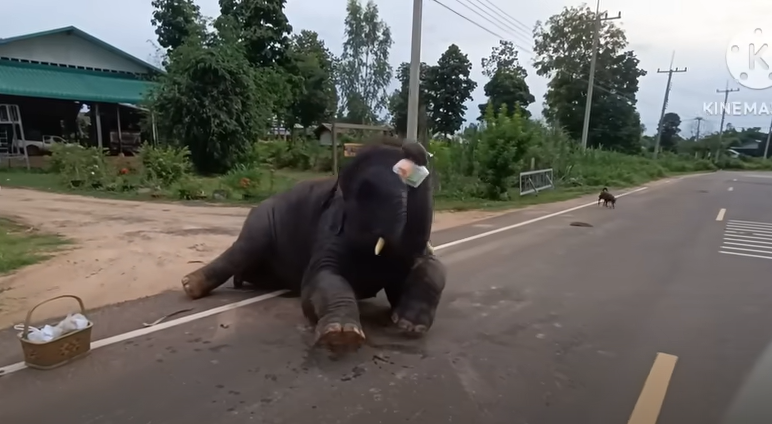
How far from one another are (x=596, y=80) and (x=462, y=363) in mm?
46989

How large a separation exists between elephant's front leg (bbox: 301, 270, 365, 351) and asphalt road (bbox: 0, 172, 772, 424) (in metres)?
0.15

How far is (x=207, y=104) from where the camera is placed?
2008 cm

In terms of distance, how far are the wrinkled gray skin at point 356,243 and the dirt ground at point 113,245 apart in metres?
1.81

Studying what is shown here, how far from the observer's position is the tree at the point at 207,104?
66.5 ft

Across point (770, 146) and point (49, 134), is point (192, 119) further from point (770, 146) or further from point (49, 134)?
point (770, 146)

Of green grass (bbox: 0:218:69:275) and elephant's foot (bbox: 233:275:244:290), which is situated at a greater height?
elephant's foot (bbox: 233:275:244:290)

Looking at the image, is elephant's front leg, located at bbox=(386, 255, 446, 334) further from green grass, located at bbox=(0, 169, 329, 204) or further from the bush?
the bush

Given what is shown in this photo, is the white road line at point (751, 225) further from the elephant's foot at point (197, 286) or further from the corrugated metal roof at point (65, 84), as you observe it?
the corrugated metal roof at point (65, 84)

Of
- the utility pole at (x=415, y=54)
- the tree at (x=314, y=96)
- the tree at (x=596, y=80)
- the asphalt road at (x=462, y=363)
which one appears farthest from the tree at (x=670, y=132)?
the asphalt road at (x=462, y=363)

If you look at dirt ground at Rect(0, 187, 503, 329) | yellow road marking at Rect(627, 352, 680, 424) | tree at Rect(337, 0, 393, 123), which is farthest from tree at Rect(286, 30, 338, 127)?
yellow road marking at Rect(627, 352, 680, 424)

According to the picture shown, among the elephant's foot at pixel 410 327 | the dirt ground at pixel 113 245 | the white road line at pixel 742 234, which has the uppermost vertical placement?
the elephant's foot at pixel 410 327

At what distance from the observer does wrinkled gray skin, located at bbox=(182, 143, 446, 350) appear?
13.9 ft

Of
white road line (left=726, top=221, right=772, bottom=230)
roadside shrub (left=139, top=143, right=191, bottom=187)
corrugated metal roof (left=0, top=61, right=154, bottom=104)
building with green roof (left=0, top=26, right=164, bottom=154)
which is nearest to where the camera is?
white road line (left=726, top=221, right=772, bottom=230)

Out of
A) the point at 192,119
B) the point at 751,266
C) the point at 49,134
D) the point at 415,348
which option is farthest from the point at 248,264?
the point at 49,134
